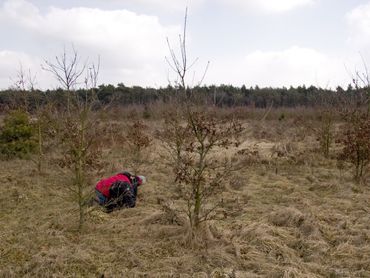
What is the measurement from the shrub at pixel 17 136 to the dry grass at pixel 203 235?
2.67m

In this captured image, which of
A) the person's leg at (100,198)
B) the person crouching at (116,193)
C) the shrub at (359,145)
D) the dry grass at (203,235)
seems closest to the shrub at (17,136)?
the dry grass at (203,235)

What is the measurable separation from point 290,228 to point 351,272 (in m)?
1.26

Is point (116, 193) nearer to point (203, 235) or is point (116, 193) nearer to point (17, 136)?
point (203, 235)

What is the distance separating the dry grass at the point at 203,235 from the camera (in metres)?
4.01

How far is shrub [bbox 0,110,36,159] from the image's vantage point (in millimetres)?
10266

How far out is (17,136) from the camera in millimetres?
10484

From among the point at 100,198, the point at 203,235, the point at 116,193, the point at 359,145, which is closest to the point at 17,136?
the point at 100,198

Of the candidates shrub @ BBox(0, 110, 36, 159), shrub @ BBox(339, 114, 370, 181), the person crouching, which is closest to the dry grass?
the person crouching

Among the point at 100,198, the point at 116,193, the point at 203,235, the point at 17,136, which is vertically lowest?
the point at 203,235

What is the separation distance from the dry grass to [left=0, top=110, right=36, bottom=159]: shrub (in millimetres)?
2672

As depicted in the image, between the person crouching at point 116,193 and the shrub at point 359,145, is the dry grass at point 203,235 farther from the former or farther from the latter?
the shrub at point 359,145

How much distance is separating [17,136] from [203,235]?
8.00 metres

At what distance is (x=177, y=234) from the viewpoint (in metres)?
4.86

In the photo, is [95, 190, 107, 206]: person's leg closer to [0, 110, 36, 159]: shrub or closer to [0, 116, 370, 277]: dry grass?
[0, 116, 370, 277]: dry grass
